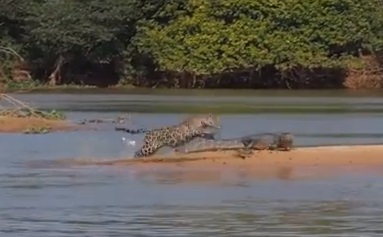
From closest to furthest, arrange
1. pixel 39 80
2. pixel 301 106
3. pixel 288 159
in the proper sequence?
pixel 288 159 < pixel 301 106 < pixel 39 80

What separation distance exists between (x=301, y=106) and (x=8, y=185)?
885 inches

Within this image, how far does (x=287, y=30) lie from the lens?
5831 centimetres

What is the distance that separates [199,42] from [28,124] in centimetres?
2788

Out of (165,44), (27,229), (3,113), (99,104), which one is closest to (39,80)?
(165,44)

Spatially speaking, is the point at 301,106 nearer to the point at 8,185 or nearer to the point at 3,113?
the point at 3,113

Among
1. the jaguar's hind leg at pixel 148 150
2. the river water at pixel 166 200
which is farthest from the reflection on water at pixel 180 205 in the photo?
the jaguar's hind leg at pixel 148 150

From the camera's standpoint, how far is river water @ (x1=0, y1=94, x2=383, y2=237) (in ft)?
49.2

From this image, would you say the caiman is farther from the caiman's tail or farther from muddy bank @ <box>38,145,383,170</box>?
the caiman's tail

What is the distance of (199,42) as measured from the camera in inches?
2317

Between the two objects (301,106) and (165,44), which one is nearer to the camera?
(301,106)

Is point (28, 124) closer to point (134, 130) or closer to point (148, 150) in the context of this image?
point (134, 130)

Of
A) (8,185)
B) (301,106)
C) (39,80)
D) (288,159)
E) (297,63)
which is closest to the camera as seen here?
(8,185)

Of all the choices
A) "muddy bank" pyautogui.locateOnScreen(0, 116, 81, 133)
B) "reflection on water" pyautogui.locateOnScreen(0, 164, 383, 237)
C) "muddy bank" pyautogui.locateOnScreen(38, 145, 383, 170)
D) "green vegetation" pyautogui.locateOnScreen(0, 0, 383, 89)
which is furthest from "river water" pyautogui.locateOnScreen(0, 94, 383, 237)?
"green vegetation" pyautogui.locateOnScreen(0, 0, 383, 89)

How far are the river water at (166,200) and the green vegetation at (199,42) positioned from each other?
31.2 metres
